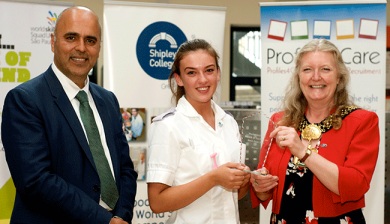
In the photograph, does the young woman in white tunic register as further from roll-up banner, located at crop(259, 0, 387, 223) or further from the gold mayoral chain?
roll-up banner, located at crop(259, 0, 387, 223)

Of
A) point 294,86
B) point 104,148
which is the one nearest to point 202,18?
point 294,86

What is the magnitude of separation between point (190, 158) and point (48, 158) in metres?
0.62

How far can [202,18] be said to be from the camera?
10.5ft

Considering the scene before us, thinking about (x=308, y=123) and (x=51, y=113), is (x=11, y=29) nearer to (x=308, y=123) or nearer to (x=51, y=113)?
(x=51, y=113)

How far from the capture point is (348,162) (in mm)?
1624

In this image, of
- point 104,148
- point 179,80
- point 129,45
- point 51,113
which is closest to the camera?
point 51,113

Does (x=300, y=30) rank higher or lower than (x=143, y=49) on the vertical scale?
higher

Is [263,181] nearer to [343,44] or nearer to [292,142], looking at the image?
[292,142]

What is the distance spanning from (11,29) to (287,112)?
2.58 metres

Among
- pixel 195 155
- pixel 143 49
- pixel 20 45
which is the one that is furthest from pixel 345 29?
pixel 20 45

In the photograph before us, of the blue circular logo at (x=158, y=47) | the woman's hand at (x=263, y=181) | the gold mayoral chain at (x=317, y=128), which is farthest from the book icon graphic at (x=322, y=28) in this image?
the woman's hand at (x=263, y=181)

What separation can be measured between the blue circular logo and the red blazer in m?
1.76

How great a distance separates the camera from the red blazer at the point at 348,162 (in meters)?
1.58

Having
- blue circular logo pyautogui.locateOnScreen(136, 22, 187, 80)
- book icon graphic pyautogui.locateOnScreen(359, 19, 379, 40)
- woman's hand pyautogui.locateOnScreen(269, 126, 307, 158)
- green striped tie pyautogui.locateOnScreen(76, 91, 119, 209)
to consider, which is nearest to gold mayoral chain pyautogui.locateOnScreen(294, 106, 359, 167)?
woman's hand pyautogui.locateOnScreen(269, 126, 307, 158)
